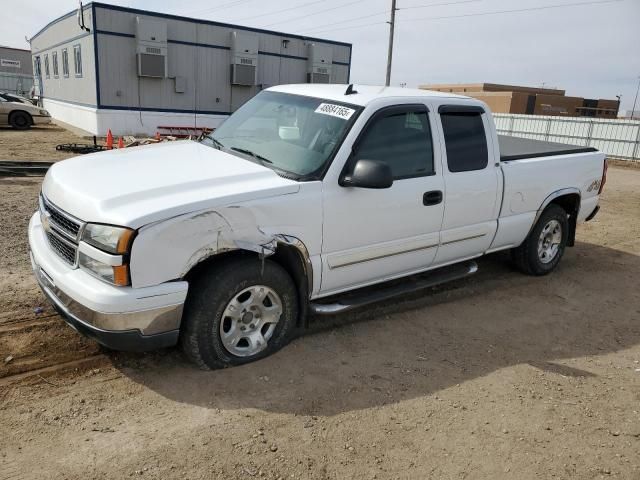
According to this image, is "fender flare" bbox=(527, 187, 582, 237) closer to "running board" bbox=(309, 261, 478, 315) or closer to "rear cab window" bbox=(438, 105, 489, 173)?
"running board" bbox=(309, 261, 478, 315)

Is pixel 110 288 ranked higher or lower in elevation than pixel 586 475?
higher

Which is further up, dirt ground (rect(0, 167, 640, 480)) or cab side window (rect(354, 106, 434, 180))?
cab side window (rect(354, 106, 434, 180))

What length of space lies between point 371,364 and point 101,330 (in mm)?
1924

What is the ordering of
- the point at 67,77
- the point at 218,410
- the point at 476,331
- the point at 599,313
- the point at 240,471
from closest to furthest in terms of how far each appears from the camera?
the point at 240,471 < the point at 218,410 < the point at 476,331 < the point at 599,313 < the point at 67,77

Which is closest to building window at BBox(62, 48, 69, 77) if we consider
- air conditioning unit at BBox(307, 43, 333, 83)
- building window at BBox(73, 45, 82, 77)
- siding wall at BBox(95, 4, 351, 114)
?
building window at BBox(73, 45, 82, 77)

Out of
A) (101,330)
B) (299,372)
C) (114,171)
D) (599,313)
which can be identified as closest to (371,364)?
(299,372)

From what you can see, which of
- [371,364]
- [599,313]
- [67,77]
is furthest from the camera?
[67,77]

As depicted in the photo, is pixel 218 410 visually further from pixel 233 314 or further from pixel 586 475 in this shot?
pixel 586 475

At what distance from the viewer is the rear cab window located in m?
4.58

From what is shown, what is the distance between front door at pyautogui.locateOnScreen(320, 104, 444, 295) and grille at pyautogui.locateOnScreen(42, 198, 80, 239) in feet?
5.45

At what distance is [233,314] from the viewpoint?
3.53m

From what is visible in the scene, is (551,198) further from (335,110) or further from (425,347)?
(335,110)

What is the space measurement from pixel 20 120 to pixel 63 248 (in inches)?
803

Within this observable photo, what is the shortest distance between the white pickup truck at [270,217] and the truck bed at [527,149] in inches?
5.9
